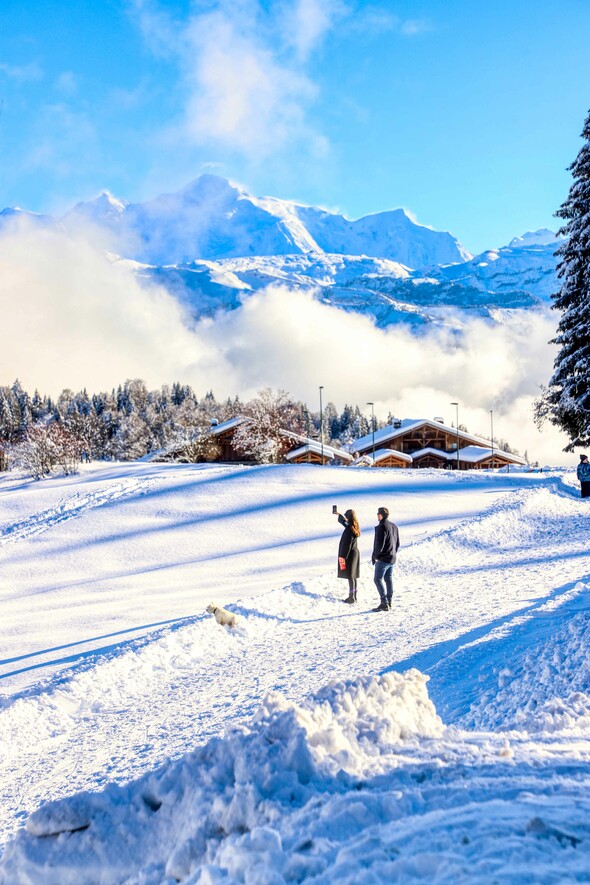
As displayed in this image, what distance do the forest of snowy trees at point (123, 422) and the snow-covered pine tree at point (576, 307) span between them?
3056 centimetres

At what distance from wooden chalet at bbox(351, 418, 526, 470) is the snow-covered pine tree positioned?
44.5 metres

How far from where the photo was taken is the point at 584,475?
23.7m

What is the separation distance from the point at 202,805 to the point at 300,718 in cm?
65

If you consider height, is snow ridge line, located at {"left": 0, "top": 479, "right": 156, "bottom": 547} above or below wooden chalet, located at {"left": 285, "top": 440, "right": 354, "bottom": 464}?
below

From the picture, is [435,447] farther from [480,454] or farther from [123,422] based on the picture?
[123,422]

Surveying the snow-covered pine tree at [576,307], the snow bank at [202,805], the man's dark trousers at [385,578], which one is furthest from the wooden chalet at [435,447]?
the snow bank at [202,805]

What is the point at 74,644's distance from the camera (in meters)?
9.20

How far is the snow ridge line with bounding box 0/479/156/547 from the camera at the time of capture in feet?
77.4

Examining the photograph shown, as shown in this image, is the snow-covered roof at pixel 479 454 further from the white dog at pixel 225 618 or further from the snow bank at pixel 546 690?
the snow bank at pixel 546 690

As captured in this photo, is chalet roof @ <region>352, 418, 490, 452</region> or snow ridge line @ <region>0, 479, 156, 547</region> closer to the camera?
snow ridge line @ <region>0, 479, 156, 547</region>

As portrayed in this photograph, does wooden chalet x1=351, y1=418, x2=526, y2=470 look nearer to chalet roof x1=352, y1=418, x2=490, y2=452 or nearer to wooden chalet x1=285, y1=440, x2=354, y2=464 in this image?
chalet roof x1=352, y1=418, x2=490, y2=452

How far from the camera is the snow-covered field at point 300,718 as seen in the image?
8.51ft

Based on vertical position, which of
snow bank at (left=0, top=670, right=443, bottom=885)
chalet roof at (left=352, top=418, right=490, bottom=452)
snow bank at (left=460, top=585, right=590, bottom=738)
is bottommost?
snow bank at (left=460, top=585, right=590, bottom=738)

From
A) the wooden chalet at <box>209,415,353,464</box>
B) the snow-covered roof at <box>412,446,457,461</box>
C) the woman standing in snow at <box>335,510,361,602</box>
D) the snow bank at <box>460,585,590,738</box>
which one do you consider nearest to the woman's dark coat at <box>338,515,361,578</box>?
the woman standing in snow at <box>335,510,361,602</box>
